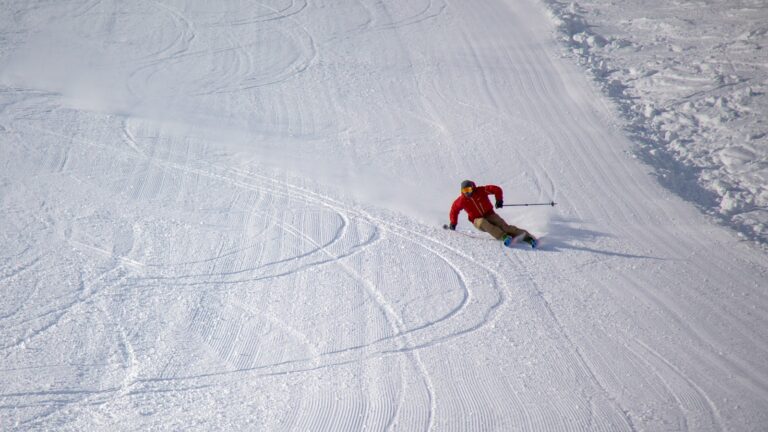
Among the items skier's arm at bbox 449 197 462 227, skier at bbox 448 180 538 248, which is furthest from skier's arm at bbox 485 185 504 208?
skier's arm at bbox 449 197 462 227

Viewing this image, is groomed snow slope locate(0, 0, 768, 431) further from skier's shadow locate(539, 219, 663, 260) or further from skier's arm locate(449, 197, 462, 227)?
skier's arm locate(449, 197, 462, 227)

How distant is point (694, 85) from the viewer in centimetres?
1486

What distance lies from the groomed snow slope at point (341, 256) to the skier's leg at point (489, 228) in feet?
0.69

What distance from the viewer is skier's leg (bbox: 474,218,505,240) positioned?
32.6ft

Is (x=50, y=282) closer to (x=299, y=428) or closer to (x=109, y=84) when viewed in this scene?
(x=299, y=428)

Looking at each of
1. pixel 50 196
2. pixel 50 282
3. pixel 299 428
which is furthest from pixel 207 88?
pixel 299 428

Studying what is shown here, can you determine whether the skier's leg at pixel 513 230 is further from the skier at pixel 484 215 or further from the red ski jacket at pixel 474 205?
the red ski jacket at pixel 474 205

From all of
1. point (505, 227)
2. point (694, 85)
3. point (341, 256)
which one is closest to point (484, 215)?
point (505, 227)

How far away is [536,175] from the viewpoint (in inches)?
480

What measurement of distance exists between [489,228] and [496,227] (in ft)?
0.39

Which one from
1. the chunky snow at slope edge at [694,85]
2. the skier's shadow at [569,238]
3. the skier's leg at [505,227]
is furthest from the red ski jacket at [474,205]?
the chunky snow at slope edge at [694,85]

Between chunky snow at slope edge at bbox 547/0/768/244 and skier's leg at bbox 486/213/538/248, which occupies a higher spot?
chunky snow at slope edge at bbox 547/0/768/244

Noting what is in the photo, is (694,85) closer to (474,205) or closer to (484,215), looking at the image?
(484,215)

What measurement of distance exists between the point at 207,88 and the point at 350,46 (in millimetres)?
4375
